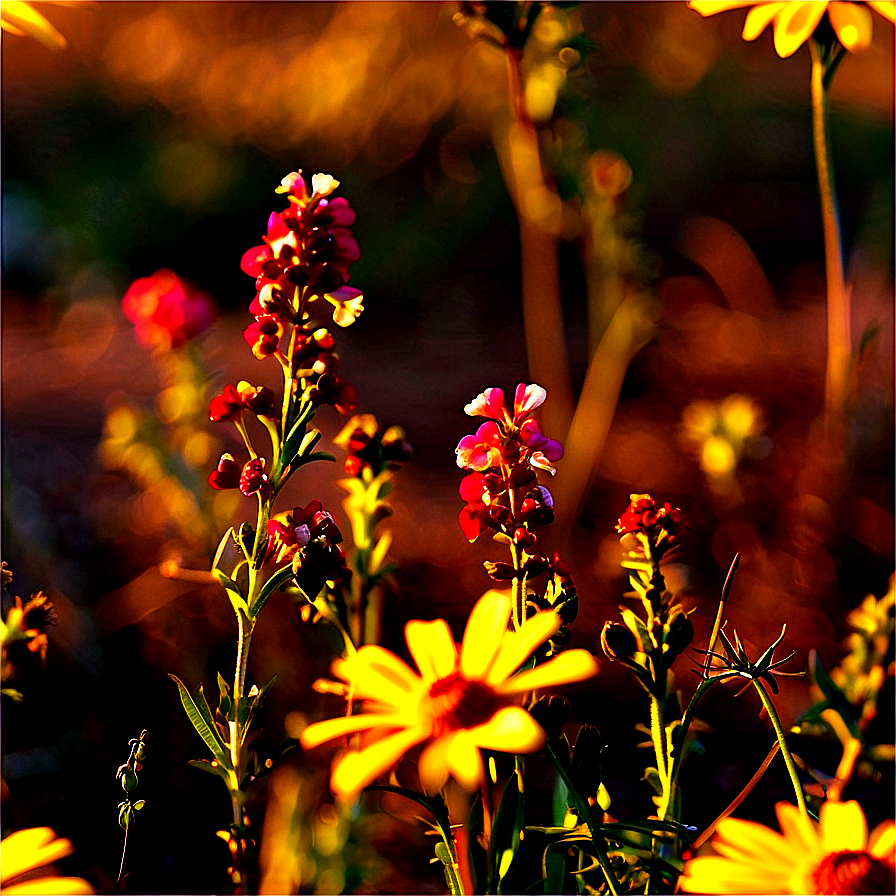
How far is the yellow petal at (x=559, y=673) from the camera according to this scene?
45cm

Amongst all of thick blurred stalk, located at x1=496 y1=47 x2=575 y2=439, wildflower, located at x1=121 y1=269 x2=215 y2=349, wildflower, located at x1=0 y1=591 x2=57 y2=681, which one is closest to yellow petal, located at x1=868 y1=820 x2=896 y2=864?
wildflower, located at x1=0 y1=591 x2=57 y2=681

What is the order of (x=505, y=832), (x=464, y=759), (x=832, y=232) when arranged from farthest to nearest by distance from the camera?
(x=832, y=232) < (x=505, y=832) < (x=464, y=759)

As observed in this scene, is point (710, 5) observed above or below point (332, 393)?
above

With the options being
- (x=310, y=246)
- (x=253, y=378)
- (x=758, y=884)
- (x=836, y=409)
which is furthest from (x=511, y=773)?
(x=253, y=378)

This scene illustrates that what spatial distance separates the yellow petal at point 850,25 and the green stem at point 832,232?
3cm

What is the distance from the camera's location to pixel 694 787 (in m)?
1.17

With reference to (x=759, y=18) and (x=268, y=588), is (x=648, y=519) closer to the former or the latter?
(x=268, y=588)

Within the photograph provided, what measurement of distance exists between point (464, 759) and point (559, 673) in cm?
6

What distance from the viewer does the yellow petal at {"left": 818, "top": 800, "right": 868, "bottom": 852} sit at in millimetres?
495

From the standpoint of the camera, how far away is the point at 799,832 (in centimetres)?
50

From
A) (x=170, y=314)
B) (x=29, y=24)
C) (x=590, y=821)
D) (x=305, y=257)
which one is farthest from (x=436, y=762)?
(x=170, y=314)

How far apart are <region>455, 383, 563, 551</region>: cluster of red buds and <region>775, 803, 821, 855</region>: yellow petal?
0.20m

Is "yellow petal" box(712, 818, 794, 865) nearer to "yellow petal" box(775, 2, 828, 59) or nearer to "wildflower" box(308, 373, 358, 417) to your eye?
"wildflower" box(308, 373, 358, 417)

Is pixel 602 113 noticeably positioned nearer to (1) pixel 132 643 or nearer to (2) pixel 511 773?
(1) pixel 132 643
